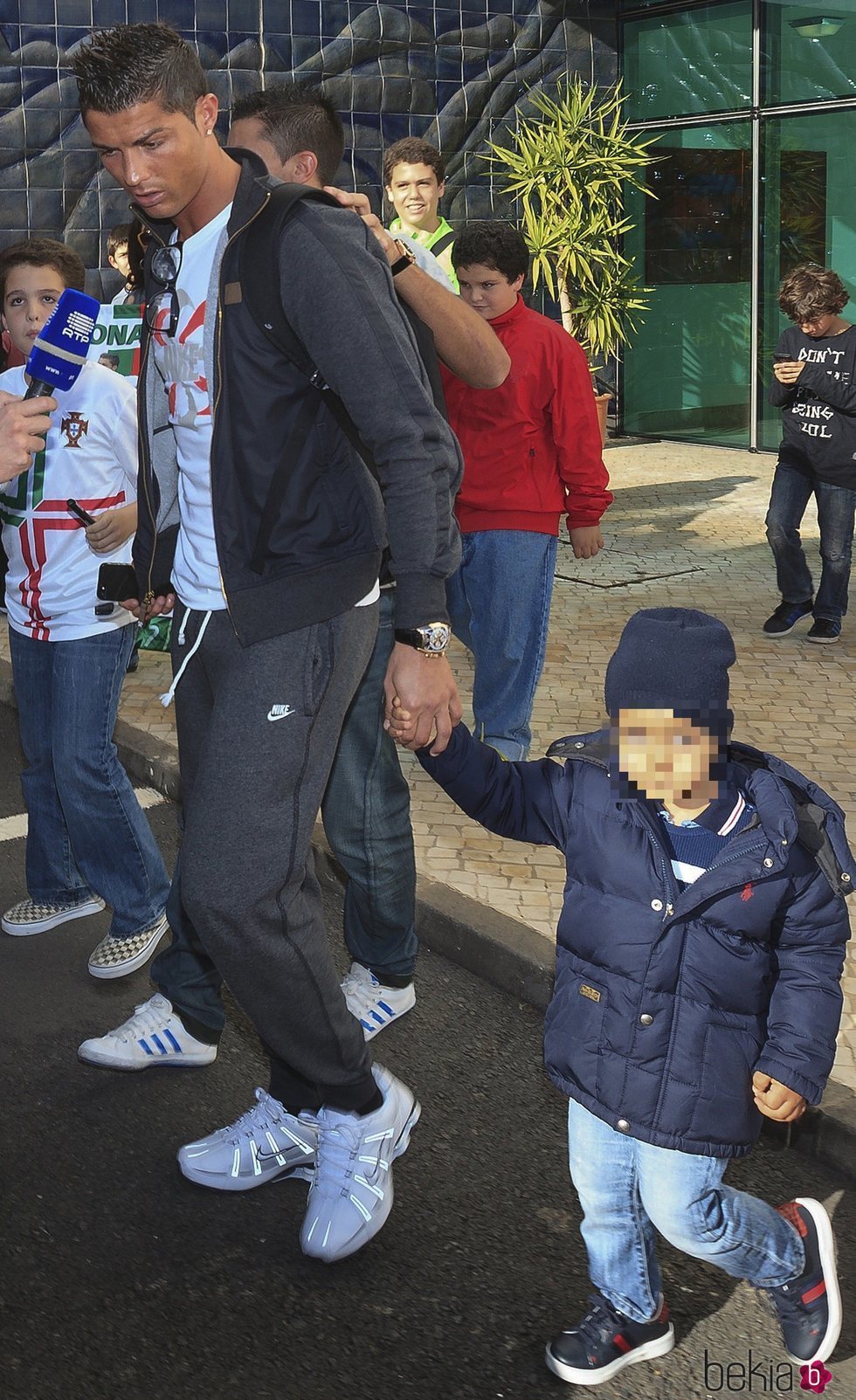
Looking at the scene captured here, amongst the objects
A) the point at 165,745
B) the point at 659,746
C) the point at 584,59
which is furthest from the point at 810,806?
the point at 584,59

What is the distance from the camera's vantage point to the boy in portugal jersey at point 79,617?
4293mm

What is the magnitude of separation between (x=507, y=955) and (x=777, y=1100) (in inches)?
76.0

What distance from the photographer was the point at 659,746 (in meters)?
2.58

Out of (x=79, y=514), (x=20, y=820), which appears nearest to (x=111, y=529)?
(x=79, y=514)

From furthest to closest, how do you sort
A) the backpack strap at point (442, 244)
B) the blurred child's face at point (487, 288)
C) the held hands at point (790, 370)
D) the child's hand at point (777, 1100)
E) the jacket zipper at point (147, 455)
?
1. the held hands at point (790, 370)
2. the backpack strap at point (442, 244)
3. the blurred child's face at point (487, 288)
4. the jacket zipper at point (147, 455)
5. the child's hand at point (777, 1100)

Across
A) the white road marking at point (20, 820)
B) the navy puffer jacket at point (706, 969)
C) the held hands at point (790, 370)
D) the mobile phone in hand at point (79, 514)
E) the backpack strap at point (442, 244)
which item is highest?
the backpack strap at point (442, 244)

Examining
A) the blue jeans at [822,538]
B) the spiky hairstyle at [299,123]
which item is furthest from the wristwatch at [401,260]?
the blue jeans at [822,538]

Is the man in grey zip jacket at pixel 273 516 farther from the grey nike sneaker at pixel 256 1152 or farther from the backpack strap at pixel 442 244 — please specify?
the backpack strap at pixel 442 244

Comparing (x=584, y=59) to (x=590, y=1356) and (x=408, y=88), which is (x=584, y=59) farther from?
(x=590, y=1356)

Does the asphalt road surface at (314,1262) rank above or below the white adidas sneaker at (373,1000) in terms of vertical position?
below

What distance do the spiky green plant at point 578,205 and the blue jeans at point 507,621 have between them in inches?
370

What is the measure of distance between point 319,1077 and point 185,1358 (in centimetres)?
59

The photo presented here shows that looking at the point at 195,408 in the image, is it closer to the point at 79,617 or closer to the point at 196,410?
the point at 196,410

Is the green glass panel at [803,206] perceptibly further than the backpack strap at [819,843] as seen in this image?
Yes
